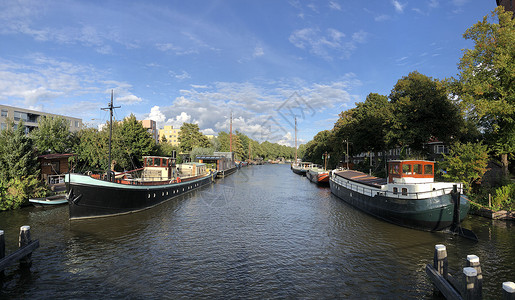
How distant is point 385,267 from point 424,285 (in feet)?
7.12

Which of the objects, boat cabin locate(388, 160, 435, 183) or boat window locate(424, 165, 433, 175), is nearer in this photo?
boat cabin locate(388, 160, 435, 183)

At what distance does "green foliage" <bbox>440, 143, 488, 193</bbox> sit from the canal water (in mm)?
5012

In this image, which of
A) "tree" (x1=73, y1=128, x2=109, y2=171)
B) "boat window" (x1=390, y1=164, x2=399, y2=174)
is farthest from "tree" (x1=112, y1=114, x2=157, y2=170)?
"boat window" (x1=390, y1=164, x2=399, y2=174)

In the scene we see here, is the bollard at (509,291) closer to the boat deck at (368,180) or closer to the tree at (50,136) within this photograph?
the boat deck at (368,180)

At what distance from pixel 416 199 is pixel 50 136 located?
53905 millimetres

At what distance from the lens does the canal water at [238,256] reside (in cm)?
1186

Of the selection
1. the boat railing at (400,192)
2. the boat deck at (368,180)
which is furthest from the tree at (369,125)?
the boat railing at (400,192)

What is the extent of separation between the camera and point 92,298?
435 inches

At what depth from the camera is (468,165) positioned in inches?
1049

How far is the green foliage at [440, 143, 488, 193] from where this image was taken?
26.4 metres

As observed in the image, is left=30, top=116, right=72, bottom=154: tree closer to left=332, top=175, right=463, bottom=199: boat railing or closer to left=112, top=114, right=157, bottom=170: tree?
left=112, top=114, right=157, bottom=170: tree

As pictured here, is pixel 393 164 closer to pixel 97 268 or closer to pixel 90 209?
pixel 97 268

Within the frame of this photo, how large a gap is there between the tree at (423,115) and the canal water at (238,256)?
20.7 meters

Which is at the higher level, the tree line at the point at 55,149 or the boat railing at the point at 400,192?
the tree line at the point at 55,149
